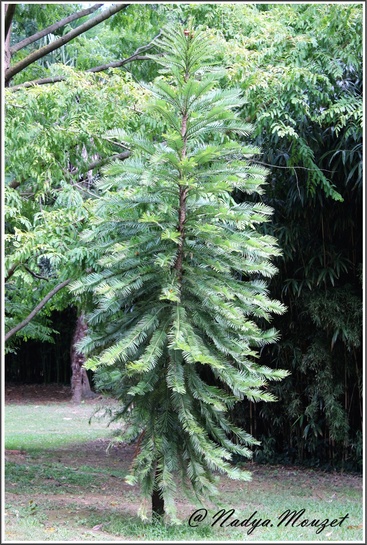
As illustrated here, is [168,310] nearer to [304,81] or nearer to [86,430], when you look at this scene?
[304,81]

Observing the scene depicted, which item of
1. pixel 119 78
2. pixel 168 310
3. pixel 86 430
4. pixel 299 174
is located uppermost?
pixel 119 78

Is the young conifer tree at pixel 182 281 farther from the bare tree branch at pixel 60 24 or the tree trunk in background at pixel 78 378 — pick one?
the tree trunk in background at pixel 78 378

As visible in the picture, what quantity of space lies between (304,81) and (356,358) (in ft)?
9.50

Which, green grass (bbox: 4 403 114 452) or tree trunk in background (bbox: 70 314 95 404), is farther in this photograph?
tree trunk in background (bbox: 70 314 95 404)

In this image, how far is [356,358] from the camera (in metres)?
6.76

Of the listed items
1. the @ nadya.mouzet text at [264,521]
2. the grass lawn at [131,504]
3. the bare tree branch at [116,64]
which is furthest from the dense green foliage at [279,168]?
the @ nadya.mouzet text at [264,521]

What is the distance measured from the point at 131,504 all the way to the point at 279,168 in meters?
3.46

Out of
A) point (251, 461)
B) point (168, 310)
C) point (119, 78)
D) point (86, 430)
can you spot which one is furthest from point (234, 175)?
point (86, 430)

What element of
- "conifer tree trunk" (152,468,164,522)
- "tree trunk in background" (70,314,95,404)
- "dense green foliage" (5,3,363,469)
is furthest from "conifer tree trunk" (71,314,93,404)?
"conifer tree trunk" (152,468,164,522)

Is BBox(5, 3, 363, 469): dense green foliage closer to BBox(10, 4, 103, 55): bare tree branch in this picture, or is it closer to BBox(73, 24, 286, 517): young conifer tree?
BBox(10, 4, 103, 55): bare tree branch

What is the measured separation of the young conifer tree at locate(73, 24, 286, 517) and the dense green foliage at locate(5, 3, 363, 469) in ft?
1.94

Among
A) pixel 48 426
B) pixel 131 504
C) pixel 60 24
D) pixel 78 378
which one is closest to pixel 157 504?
pixel 131 504

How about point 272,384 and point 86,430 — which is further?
point 86,430

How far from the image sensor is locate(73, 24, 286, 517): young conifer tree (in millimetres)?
3938
